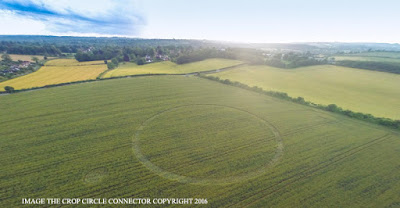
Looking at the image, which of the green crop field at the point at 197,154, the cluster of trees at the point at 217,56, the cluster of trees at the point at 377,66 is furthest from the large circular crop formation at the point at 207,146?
the cluster of trees at the point at 377,66

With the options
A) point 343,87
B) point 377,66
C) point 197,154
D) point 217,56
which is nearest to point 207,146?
point 197,154

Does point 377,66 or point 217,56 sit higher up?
point 217,56

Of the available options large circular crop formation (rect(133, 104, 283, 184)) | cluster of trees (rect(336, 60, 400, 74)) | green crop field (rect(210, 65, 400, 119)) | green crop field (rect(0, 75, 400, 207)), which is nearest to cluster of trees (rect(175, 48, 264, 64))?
green crop field (rect(210, 65, 400, 119))

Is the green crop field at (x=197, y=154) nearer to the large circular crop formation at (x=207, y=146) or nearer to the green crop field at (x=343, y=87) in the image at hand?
the large circular crop formation at (x=207, y=146)

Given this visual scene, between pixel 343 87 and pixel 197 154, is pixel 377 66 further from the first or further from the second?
pixel 197 154

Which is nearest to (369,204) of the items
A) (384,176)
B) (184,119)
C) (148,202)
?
(384,176)

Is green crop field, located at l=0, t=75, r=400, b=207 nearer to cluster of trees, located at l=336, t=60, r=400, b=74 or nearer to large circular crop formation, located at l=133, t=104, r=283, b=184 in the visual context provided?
large circular crop formation, located at l=133, t=104, r=283, b=184

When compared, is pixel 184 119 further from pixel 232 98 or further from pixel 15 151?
pixel 15 151
